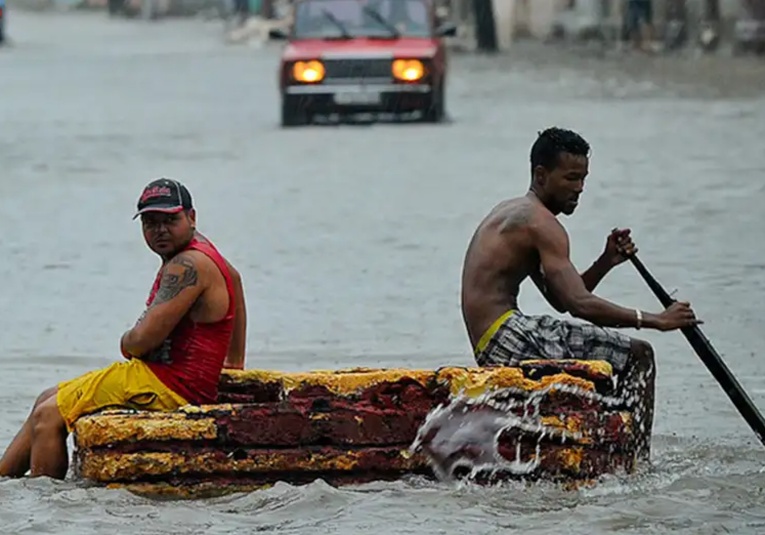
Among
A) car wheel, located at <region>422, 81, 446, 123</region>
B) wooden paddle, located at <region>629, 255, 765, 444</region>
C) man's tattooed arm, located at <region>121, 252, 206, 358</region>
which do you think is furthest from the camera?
car wheel, located at <region>422, 81, 446, 123</region>

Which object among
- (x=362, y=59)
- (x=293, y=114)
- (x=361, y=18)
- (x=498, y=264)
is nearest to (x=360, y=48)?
(x=362, y=59)

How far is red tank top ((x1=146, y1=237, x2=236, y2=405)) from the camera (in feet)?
26.2

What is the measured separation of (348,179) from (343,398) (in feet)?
41.1

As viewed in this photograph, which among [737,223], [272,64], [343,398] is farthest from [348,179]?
[272,64]

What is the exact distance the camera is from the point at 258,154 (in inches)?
917

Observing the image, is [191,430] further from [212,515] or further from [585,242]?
[585,242]

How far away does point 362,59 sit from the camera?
25.7m

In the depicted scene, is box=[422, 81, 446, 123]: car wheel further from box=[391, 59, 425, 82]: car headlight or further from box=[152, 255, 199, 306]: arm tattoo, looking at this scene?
box=[152, 255, 199, 306]: arm tattoo

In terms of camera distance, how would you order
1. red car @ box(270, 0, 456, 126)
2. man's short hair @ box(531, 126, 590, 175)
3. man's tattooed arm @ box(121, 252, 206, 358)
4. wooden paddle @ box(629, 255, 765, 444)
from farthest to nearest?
red car @ box(270, 0, 456, 126)
man's short hair @ box(531, 126, 590, 175)
wooden paddle @ box(629, 255, 765, 444)
man's tattooed arm @ box(121, 252, 206, 358)

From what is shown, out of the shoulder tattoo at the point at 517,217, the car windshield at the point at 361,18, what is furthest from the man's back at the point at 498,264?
the car windshield at the point at 361,18

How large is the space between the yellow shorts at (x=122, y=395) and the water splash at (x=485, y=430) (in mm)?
928

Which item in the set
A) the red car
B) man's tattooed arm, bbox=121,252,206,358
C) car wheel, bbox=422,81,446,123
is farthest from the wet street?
man's tattooed arm, bbox=121,252,206,358

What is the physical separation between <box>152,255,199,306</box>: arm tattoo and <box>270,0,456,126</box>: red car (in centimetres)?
1786

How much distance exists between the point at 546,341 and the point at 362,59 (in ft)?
57.5
